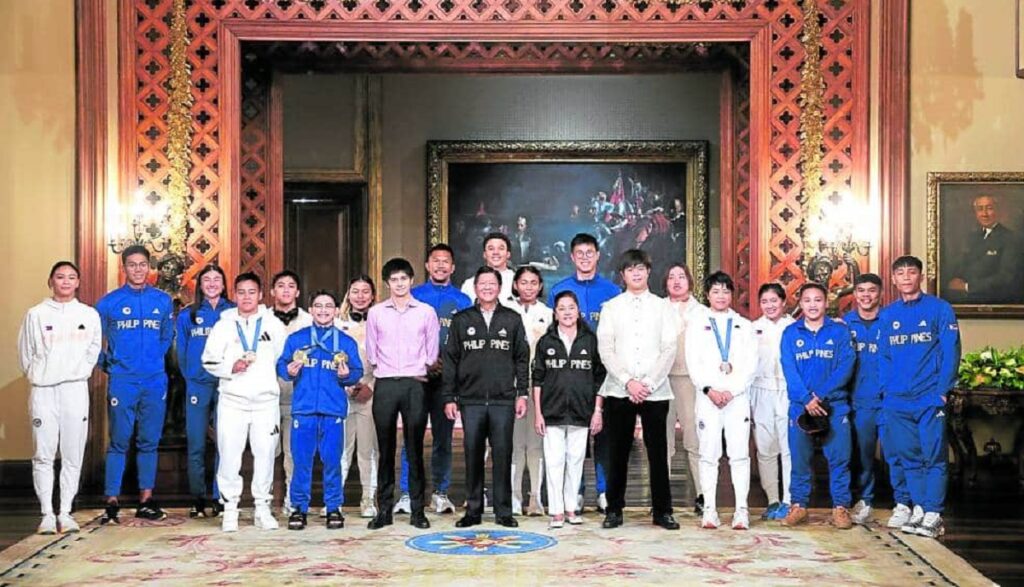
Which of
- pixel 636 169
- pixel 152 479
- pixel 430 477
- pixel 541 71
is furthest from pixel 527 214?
pixel 152 479

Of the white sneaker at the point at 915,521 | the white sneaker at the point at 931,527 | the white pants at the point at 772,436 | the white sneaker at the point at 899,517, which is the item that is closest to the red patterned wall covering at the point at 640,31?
the white pants at the point at 772,436

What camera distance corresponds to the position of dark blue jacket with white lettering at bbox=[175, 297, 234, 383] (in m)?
9.25

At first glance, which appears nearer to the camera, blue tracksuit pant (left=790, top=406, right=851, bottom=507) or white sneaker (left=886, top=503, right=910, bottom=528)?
white sneaker (left=886, top=503, right=910, bottom=528)

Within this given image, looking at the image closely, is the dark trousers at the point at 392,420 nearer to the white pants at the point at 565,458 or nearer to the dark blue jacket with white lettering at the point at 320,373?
the dark blue jacket with white lettering at the point at 320,373

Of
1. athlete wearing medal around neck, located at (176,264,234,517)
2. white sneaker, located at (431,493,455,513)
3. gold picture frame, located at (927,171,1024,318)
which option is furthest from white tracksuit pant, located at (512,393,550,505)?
gold picture frame, located at (927,171,1024,318)

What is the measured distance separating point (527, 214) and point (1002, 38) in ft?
22.6

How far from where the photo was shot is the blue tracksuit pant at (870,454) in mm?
8812

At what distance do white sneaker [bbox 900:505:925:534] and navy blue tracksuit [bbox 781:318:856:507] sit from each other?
1.30ft

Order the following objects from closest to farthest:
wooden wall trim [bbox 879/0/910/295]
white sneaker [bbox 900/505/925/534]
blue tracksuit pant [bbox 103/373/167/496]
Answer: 1. white sneaker [bbox 900/505/925/534]
2. blue tracksuit pant [bbox 103/373/167/496]
3. wooden wall trim [bbox 879/0/910/295]

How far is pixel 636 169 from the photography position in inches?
658

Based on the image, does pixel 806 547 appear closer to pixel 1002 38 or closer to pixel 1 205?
pixel 1002 38

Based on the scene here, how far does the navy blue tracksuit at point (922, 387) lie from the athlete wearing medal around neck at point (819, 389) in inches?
11.3

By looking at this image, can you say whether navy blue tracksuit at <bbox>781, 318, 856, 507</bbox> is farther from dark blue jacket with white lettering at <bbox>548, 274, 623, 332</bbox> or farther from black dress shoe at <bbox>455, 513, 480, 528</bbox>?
black dress shoe at <bbox>455, 513, 480, 528</bbox>

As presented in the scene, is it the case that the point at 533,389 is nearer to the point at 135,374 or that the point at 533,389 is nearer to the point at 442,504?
the point at 442,504
